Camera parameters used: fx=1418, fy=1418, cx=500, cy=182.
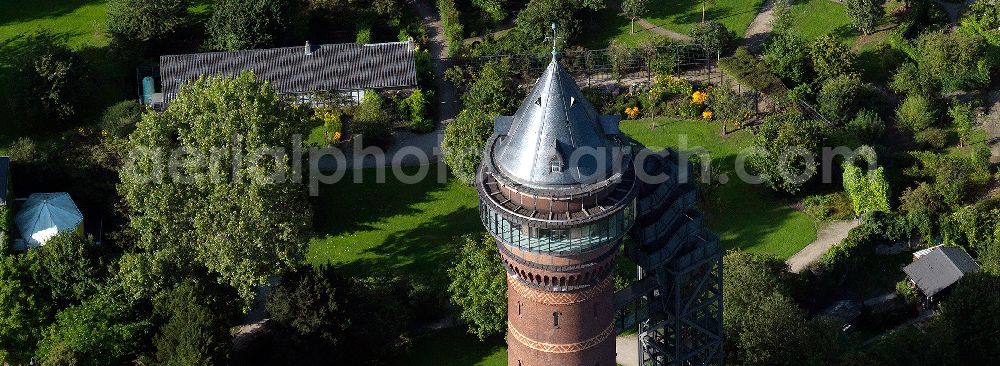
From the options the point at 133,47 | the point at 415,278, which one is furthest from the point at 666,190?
the point at 133,47

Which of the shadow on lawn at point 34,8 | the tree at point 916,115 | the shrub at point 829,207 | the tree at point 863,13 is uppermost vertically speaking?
the shadow on lawn at point 34,8

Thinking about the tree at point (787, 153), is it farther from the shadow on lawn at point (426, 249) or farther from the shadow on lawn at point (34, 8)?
the shadow on lawn at point (34, 8)

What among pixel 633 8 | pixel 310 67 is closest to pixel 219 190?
pixel 310 67

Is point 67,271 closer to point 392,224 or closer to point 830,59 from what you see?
point 392,224

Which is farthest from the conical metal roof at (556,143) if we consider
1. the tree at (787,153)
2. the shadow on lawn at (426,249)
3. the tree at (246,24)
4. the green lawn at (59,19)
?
the green lawn at (59,19)

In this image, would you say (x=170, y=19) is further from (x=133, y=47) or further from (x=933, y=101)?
(x=933, y=101)

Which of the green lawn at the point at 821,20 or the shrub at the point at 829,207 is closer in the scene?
the shrub at the point at 829,207
